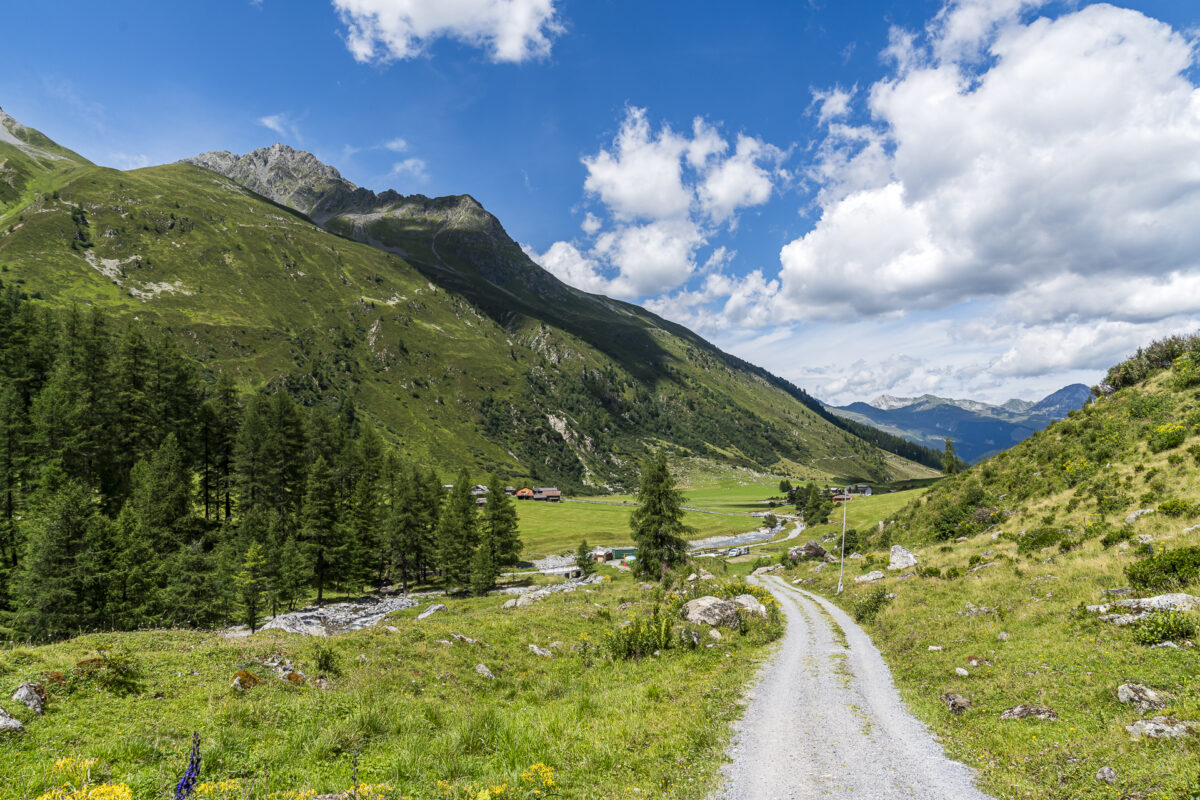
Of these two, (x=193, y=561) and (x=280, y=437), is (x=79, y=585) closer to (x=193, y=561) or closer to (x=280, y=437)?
(x=193, y=561)

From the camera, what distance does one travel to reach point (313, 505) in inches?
2245

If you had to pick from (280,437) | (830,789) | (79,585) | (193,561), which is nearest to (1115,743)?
(830,789)

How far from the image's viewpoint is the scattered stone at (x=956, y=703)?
47.0ft

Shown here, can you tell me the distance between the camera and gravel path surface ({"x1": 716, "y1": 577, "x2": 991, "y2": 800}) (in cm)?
1011

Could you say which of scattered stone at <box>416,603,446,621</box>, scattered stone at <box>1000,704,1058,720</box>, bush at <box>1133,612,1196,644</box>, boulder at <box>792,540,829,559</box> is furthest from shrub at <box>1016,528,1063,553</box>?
boulder at <box>792,540,829,559</box>

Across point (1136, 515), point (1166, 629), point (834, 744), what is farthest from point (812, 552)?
point (834, 744)

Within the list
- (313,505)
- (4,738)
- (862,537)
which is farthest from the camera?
(862,537)

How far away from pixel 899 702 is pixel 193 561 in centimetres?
5517

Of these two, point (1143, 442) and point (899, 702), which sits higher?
point (1143, 442)

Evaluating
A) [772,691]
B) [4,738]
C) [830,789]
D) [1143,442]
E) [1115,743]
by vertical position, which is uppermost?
[1143,442]

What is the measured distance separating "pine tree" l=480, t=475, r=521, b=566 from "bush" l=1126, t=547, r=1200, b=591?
7017 cm

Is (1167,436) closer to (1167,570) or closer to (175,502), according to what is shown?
(1167,570)

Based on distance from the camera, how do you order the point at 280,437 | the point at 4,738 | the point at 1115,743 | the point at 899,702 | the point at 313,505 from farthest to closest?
the point at 280,437 < the point at 313,505 < the point at 899,702 < the point at 1115,743 < the point at 4,738

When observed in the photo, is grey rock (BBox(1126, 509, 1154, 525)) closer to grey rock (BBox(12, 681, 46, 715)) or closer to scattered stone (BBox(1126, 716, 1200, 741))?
scattered stone (BBox(1126, 716, 1200, 741))
